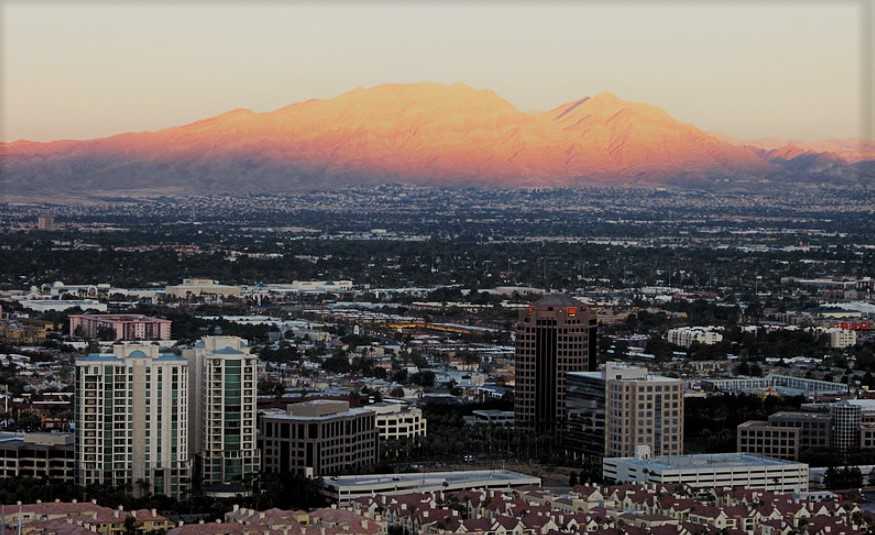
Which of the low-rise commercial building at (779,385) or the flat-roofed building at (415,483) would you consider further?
the low-rise commercial building at (779,385)

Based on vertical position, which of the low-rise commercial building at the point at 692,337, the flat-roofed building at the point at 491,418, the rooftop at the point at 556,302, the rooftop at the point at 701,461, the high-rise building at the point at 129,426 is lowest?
the low-rise commercial building at the point at 692,337

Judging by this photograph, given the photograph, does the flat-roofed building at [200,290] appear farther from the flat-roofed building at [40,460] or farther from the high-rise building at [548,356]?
the flat-roofed building at [40,460]

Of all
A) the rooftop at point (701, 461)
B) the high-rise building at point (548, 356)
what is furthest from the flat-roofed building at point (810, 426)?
the high-rise building at point (548, 356)

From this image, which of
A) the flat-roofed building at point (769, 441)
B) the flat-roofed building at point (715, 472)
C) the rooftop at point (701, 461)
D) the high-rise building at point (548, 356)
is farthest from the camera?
the high-rise building at point (548, 356)

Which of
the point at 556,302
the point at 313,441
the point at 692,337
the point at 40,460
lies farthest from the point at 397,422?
the point at 692,337

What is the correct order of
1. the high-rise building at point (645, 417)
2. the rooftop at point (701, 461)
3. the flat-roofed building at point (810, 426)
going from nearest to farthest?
the rooftop at point (701, 461)
the high-rise building at point (645, 417)
the flat-roofed building at point (810, 426)

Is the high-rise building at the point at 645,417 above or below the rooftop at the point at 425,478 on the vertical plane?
above

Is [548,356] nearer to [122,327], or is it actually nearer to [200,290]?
[122,327]
